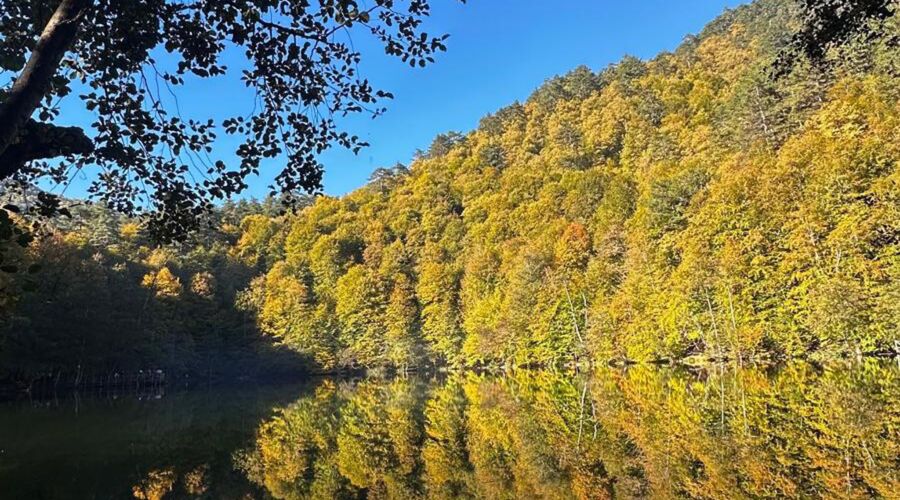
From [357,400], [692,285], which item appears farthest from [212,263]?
[692,285]

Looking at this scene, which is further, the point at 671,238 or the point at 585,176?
the point at 585,176

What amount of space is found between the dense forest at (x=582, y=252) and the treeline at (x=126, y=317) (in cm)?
28

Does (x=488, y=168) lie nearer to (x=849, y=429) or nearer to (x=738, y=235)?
(x=738, y=235)

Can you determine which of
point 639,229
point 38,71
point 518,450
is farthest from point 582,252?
point 38,71

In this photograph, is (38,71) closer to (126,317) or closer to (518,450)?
(518,450)

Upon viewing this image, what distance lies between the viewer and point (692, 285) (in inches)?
1758

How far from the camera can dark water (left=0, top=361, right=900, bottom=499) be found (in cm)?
1007

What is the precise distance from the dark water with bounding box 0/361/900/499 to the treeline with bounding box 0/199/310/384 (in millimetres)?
10667

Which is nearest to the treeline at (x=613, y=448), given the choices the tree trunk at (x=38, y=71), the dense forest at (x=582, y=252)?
the dense forest at (x=582, y=252)

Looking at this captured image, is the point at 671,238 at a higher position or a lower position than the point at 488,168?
lower

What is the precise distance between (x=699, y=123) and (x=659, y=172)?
1641 cm

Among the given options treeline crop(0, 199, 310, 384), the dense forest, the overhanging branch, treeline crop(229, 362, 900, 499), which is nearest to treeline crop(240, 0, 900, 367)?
the dense forest

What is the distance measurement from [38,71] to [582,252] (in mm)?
60454

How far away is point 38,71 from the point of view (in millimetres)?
3922
